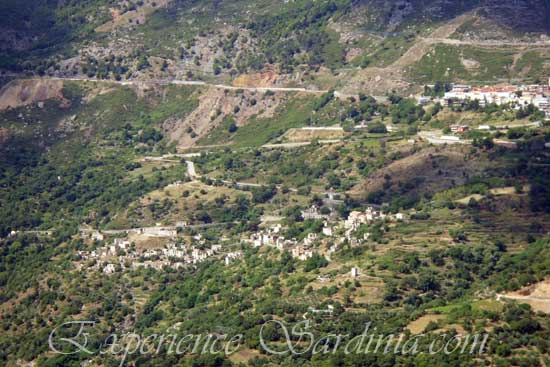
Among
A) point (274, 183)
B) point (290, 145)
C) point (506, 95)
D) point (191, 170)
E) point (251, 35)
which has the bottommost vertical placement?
point (191, 170)

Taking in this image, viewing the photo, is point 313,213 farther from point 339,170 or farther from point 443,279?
point 443,279

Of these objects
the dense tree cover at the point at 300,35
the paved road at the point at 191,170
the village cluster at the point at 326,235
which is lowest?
the paved road at the point at 191,170

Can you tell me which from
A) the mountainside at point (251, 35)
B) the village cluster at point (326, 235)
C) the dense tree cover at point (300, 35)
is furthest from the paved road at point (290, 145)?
the village cluster at point (326, 235)

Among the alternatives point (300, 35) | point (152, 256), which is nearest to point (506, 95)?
point (300, 35)

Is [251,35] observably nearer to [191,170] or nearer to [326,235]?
[191,170]

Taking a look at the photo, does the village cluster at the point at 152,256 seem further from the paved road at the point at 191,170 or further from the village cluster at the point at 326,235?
the paved road at the point at 191,170

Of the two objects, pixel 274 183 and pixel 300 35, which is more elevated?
pixel 300 35

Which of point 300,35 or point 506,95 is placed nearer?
point 506,95

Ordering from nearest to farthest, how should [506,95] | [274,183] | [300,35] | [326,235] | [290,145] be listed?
1. [326,235]
2. [274,183]
3. [506,95]
4. [290,145]
5. [300,35]

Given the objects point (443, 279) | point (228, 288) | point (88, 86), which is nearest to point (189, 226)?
point (228, 288)
